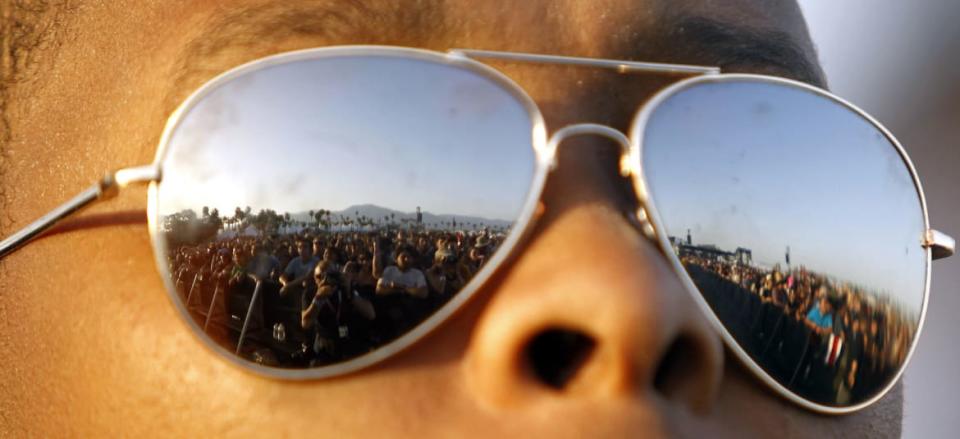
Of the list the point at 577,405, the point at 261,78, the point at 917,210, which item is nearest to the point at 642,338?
the point at 577,405

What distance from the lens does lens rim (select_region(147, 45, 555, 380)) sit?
4.21 ft

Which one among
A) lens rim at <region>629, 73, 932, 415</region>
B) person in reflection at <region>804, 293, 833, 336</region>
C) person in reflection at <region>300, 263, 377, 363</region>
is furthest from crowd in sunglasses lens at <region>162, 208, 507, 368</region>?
person in reflection at <region>804, 293, 833, 336</region>

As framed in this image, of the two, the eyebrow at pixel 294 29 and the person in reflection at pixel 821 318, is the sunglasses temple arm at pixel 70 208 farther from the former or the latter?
the person in reflection at pixel 821 318

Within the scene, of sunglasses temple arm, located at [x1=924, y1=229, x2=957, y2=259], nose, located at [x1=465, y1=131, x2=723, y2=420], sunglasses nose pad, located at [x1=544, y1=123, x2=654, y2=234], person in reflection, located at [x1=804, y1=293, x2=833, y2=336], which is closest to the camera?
nose, located at [x1=465, y1=131, x2=723, y2=420]

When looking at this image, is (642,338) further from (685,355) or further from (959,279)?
(959,279)

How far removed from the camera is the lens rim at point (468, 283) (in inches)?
Answer: 50.6

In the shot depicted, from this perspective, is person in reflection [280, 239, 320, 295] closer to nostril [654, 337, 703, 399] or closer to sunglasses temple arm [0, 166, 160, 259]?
sunglasses temple arm [0, 166, 160, 259]

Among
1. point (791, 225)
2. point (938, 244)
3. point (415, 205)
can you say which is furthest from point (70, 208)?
point (938, 244)

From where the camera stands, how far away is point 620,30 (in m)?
1.57

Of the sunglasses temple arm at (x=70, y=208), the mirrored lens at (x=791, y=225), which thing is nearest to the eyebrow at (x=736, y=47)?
the mirrored lens at (x=791, y=225)

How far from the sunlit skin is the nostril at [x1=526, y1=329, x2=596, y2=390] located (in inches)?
0.6

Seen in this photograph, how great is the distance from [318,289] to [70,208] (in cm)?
46

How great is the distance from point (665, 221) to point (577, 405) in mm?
337

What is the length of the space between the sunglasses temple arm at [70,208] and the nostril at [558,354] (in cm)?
64
